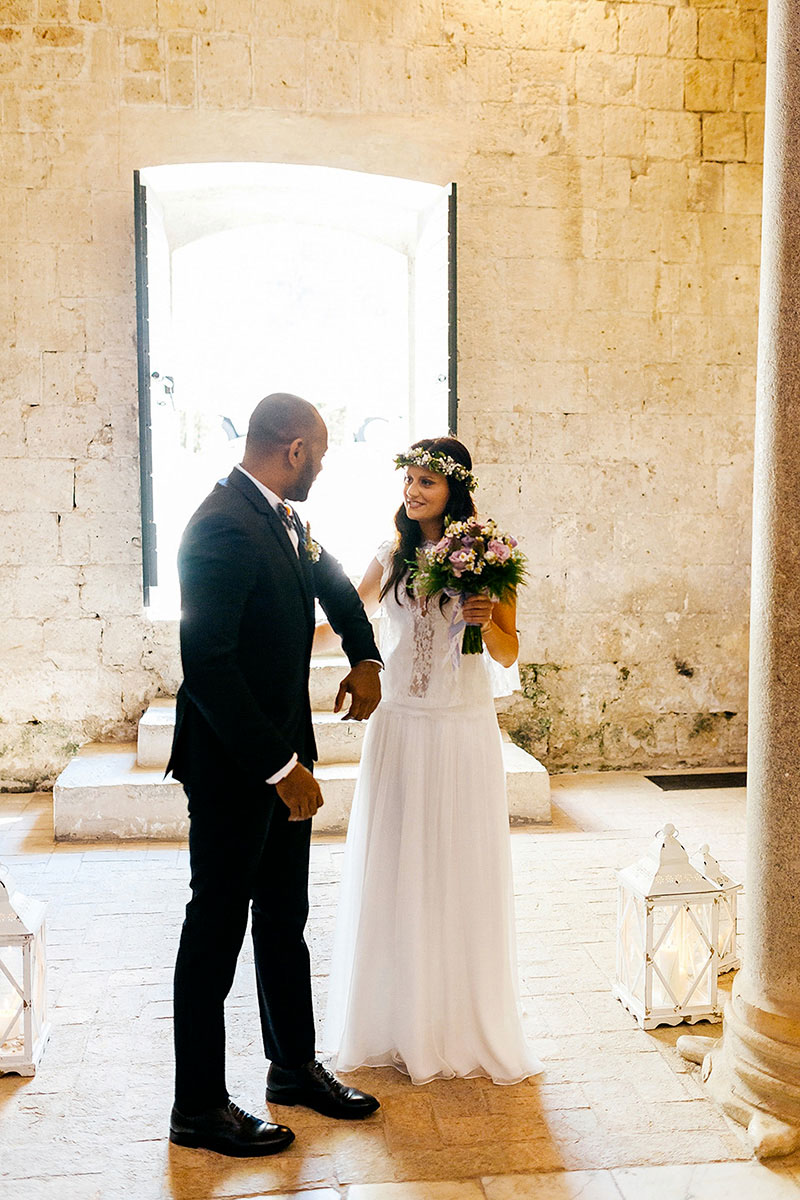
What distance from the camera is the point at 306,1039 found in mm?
2895

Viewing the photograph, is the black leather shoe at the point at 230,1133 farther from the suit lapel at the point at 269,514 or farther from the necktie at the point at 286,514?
the necktie at the point at 286,514

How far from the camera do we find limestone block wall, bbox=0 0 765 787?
239 inches

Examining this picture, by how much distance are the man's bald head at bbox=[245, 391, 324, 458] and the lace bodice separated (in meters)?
0.66

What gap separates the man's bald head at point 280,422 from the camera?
269 cm

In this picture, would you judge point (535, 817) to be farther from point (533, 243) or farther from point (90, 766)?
point (533, 243)

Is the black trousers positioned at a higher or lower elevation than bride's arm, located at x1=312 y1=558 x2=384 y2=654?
lower

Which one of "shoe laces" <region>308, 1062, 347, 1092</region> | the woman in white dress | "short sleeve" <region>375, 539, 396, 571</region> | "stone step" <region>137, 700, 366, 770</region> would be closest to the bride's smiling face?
the woman in white dress

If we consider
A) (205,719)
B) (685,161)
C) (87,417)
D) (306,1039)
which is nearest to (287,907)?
(306,1039)

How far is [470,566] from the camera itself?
2920 millimetres

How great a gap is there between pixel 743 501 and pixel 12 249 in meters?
4.59

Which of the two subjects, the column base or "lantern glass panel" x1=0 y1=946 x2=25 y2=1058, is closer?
the column base

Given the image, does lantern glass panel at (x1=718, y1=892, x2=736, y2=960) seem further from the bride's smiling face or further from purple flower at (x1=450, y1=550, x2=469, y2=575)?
the bride's smiling face

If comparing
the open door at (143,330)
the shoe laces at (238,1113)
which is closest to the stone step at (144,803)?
the open door at (143,330)

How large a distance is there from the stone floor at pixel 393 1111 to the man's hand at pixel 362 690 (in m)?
1.06
